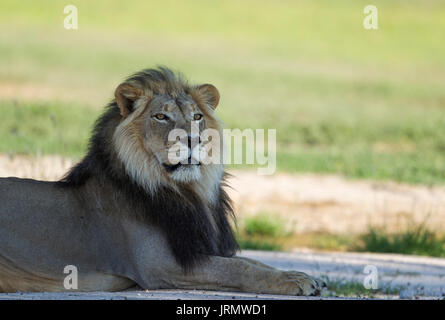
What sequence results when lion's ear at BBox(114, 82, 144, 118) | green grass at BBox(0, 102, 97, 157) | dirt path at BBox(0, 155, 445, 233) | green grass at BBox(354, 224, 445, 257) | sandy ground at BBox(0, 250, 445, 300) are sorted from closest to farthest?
sandy ground at BBox(0, 250, 445, 300) → lion's ear at BBox(114, 82, 144, 118) → green grass at BBox(354, 224, 445, 257) → dirt path at BBox(0, 155, 445, 233) → green grass at BBox(0, 102, 97, 157)

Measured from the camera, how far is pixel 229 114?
23297mm

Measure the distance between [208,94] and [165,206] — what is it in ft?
3.31

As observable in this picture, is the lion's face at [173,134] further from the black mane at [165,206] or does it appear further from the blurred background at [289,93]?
the blurred background at [289,93]

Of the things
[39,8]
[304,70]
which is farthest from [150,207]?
[39,8]

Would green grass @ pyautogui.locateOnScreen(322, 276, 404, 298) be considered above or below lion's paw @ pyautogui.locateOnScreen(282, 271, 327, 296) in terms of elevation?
below

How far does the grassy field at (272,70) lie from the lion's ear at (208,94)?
509cm

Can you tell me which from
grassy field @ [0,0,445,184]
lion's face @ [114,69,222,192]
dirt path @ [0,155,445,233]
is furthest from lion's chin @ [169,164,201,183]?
dirt path @ [0,155,445,233]

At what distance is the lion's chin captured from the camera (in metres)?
5.68

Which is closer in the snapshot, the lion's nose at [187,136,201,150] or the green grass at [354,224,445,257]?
the lion's nose at [187,136,201,150]

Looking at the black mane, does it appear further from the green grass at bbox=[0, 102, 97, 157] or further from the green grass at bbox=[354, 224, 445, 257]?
the green grass at bbox=[0, 102, 97, 157]

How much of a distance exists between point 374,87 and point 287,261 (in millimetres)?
22927

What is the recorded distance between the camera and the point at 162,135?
5.74m

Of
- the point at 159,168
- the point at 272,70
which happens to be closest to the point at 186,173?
the point at 159,168

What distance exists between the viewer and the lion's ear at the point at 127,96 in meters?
5.88
